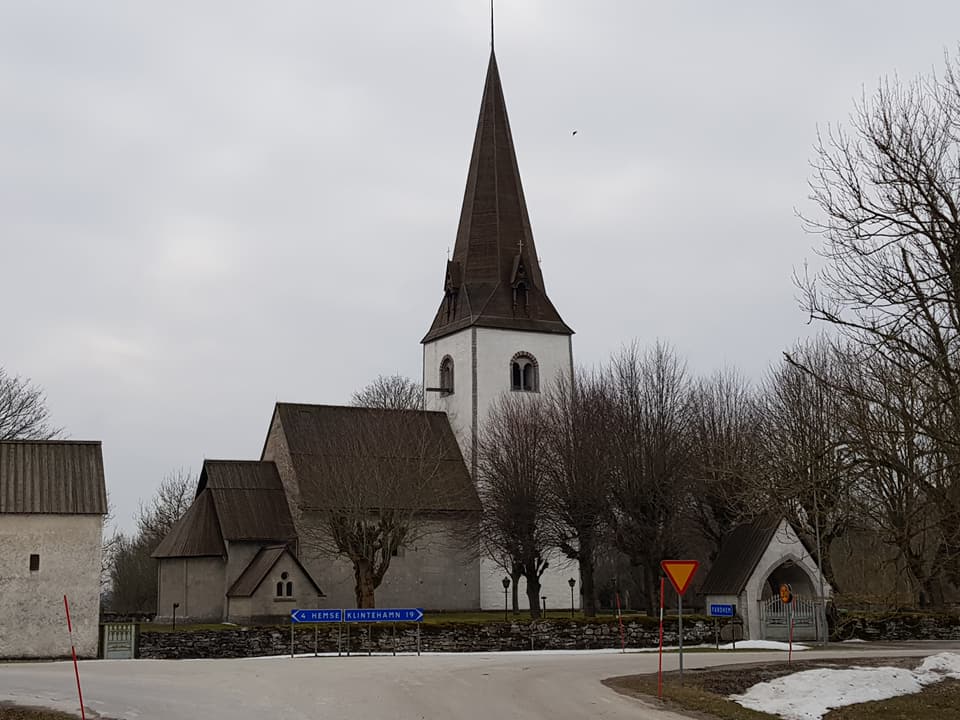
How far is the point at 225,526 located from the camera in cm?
4912

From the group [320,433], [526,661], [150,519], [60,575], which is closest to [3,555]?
[60,575]

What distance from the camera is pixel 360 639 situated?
108 feet

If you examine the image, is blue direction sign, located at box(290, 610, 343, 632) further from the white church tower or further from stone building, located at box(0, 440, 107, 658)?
the white church tower

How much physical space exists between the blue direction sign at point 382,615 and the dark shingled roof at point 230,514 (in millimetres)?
18506

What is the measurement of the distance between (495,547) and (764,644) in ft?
52.4

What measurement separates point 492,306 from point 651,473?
798 inches

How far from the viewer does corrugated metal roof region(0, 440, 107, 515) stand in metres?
35.1

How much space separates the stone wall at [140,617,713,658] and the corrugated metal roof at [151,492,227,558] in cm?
1506

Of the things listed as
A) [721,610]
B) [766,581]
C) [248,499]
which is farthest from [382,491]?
[721,610]

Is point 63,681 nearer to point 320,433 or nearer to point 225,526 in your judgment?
point 225,526

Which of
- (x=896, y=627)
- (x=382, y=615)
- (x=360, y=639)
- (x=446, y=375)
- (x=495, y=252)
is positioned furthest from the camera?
(x=446, y=375)

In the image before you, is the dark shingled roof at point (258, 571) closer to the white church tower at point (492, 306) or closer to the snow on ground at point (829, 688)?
the white church tower at point (492, 306)

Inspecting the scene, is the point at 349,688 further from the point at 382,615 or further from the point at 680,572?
the point at 382,615

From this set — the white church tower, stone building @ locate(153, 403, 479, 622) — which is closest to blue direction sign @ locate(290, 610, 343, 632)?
stone building @ locate(153, 403, 479, 622)
